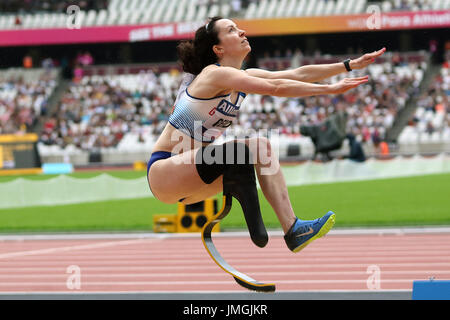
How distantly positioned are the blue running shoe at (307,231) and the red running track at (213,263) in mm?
1740

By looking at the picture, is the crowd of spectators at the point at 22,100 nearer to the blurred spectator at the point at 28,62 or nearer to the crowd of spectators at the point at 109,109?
the crowd of spectators at the point at 109,109

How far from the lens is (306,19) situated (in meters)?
31.4

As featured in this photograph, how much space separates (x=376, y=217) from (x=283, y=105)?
17.5 metres

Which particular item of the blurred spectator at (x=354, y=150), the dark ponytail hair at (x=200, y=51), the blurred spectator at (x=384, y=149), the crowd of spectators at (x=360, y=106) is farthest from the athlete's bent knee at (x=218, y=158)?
the crowd of spectators at (x=360, y=106)

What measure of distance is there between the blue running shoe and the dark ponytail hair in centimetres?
114

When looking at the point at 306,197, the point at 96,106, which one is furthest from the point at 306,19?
the point at 306,197

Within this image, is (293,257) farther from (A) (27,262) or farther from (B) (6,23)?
(B) (6,23)

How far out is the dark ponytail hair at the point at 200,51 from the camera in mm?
4539

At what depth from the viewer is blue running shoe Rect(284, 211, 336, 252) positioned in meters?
4.19

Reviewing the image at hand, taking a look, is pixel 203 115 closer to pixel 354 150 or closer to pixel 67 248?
pixel 67 248

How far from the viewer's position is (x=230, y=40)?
175 inches

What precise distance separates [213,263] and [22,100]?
26.9 metres

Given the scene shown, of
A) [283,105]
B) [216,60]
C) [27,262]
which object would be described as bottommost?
[27,262]

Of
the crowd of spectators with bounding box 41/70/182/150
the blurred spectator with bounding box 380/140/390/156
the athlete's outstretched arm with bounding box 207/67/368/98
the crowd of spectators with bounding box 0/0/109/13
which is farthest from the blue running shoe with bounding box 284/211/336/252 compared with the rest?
the crowd of spectators with bounding box 0/0/109/13
